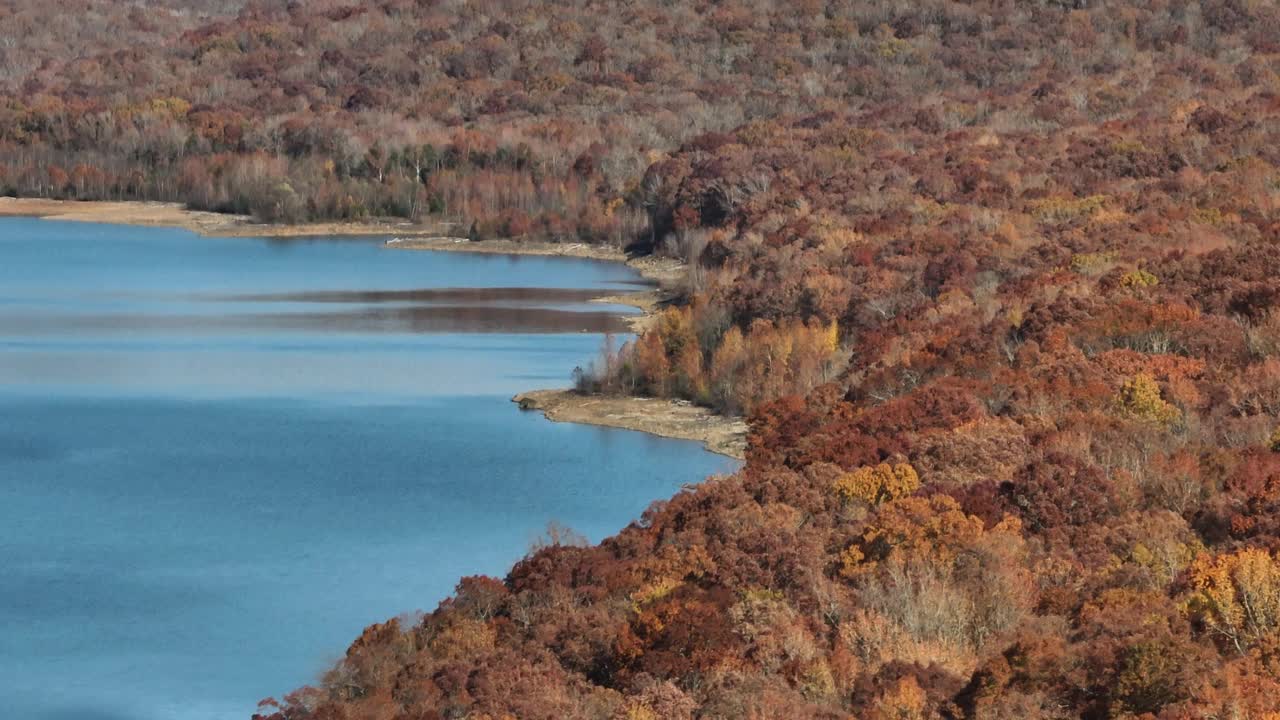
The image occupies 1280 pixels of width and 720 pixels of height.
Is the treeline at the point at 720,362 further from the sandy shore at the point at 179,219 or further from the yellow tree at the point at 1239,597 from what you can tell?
the sandy shore at the point at 179,219

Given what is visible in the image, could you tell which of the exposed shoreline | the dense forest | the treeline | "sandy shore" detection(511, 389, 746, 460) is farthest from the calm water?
the dense forest

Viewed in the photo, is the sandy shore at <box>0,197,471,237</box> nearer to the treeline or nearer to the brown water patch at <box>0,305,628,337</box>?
the brown water patch at <box>0,305,628,337</box>

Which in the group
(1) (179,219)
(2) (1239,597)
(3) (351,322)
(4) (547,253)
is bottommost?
(1) (179,219)

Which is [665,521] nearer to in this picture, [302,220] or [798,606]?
[798,606]

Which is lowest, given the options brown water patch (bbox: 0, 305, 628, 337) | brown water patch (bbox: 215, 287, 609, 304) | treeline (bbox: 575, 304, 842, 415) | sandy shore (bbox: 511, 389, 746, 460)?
brown water patch (bbox: 215, 287, 609, 304)

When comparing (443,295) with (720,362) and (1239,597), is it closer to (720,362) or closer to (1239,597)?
(720,362)

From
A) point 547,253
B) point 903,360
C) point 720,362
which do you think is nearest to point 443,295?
point 547,253

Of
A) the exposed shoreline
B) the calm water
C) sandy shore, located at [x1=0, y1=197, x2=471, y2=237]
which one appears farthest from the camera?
sandy shore, located at [x1=0, y1=197, x2=471, y2=237]
